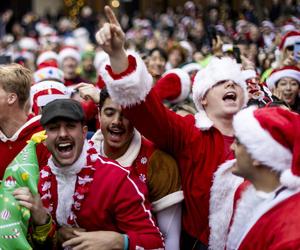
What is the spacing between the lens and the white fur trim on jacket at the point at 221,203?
362cm

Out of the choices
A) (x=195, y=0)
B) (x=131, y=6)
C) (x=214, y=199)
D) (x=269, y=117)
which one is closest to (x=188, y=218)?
(x=214, y=199)

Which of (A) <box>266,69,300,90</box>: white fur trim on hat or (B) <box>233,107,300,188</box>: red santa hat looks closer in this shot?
(B) <box>233,107,300,188</box>: red santa hat

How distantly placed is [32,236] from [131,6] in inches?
1020

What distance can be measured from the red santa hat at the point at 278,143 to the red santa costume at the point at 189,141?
2.19 ft

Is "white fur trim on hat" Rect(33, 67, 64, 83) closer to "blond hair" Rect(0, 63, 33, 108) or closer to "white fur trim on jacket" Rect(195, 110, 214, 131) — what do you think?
"blond hair" Rect(0, 63, 33, 108)

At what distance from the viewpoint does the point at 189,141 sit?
3787 mm

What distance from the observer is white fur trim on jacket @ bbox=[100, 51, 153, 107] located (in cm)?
338

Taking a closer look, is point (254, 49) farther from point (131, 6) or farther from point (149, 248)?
point (131, 6)

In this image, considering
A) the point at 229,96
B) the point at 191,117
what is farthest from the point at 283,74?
the point at 191,117

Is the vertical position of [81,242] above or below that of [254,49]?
above

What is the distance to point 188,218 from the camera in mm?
3846

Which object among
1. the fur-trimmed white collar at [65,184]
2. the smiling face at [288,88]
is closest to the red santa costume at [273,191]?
the fur-trimmed white collar at [65,184]

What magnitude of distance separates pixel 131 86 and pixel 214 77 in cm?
83

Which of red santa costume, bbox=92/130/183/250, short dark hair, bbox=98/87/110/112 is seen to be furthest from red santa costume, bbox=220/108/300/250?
short dark hair, bbox=98/87/110/112
